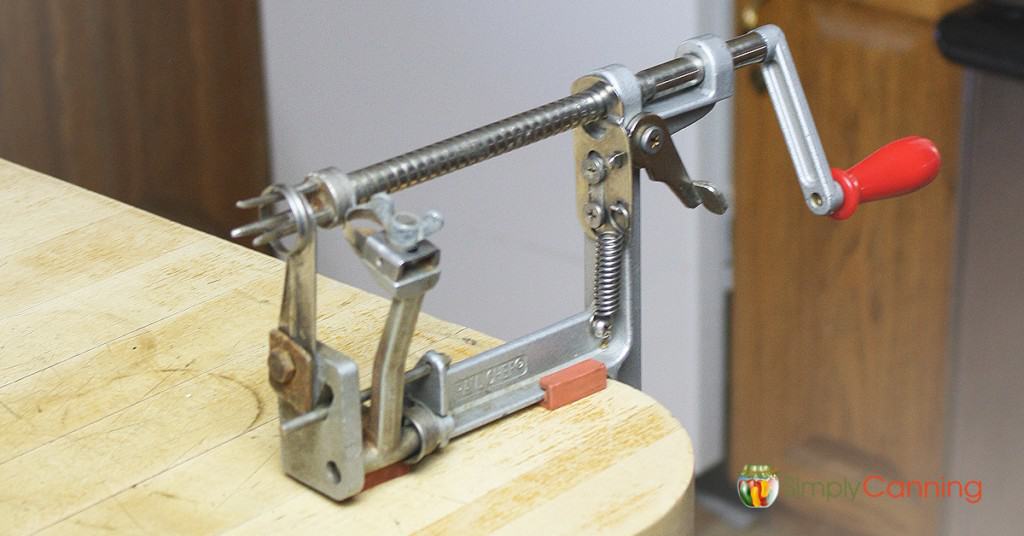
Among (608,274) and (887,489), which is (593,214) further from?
(887,489)

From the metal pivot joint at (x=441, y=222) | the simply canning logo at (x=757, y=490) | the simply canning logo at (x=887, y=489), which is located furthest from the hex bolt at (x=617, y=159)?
the simply canning logo at (x=887, y=489)

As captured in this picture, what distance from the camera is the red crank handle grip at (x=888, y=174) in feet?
2.79

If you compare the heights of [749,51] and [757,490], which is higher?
[749,51]

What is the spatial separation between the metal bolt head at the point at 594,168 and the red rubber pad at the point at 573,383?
0.11 m

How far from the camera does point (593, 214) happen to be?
82cm

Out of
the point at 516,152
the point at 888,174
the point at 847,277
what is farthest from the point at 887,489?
the point at 888,174

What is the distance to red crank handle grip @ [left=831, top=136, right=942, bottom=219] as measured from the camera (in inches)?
33.5

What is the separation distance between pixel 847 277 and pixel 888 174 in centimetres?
103

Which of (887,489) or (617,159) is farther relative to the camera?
(887,489)

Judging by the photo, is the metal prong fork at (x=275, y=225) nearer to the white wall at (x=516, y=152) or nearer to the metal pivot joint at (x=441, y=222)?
the metal pivot joint at (x=441, y=222)

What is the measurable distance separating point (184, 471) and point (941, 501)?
140 centimetres

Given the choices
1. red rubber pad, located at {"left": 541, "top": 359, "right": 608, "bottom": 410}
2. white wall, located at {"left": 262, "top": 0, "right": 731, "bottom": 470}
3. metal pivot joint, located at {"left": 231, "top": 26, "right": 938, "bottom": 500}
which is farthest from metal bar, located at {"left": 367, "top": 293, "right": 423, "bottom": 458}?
white wall, located at {"left": 262, "top": 0, "right": 731, "bottom": 470}

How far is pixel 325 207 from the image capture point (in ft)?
2.27

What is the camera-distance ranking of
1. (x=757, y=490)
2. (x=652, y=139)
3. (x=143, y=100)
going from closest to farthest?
(x=652, y=139), (x=757, y=490), (x=143, y=100)
